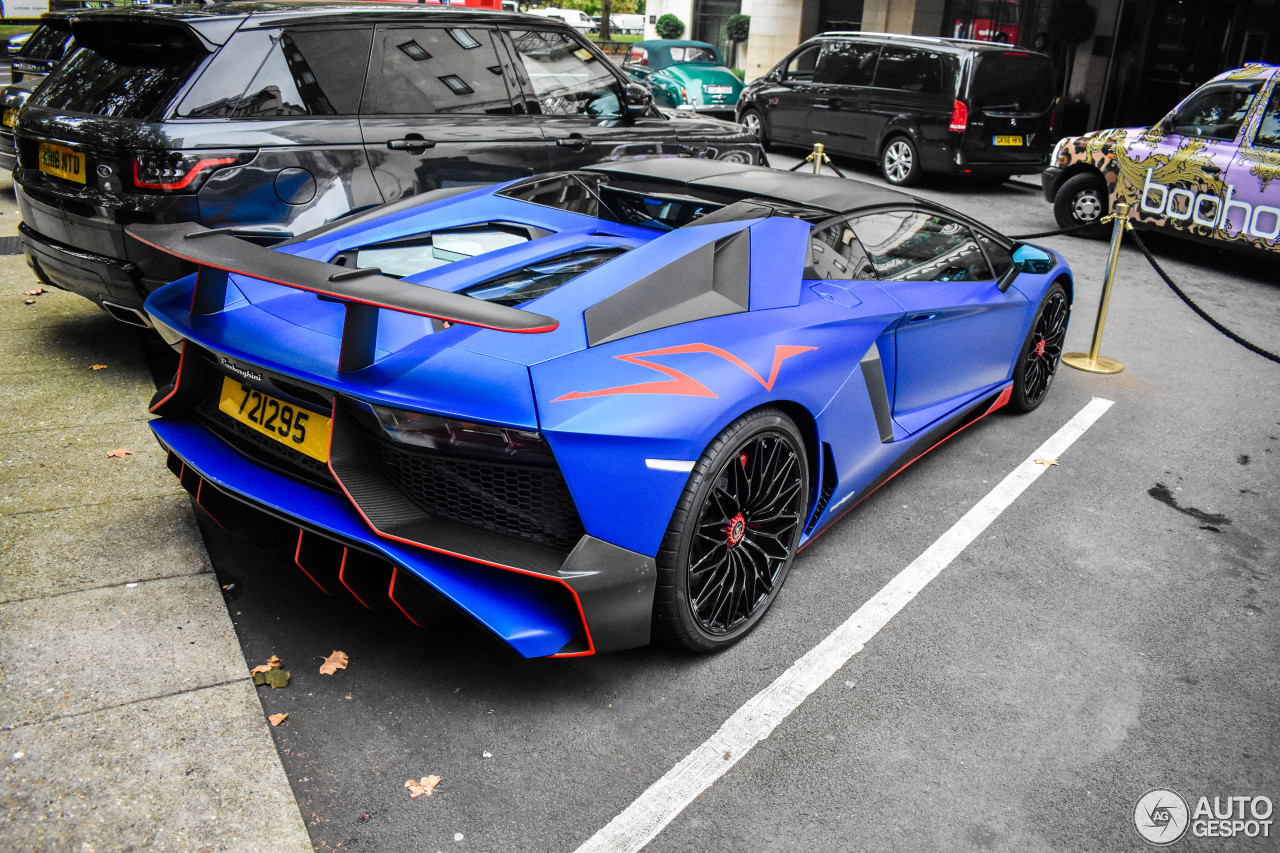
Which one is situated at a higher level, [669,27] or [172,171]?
[669,27]

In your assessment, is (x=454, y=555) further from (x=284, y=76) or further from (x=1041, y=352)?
(x=1041, y=352)

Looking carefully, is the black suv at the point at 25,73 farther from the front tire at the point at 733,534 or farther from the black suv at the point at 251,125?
the front tire at the point at 733,534

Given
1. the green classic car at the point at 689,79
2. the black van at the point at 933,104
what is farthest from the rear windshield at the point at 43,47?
the green classic car at the point at 689,79

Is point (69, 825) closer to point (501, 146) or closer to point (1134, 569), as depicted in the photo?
point (1134, 569)

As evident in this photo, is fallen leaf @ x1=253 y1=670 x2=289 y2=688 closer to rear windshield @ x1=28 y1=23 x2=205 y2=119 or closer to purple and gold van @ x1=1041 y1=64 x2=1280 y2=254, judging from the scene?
rear windshield @ x1=28 y1=23 x2=205 y2=119

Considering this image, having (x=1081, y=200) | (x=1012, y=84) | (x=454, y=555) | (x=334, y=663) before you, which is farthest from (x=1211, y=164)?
(x=334, y=663)

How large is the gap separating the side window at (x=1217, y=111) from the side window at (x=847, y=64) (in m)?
4.93

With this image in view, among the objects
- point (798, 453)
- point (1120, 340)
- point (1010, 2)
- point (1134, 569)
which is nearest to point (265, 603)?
point (798, 453)

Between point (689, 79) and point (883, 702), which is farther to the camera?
point (689, 79)

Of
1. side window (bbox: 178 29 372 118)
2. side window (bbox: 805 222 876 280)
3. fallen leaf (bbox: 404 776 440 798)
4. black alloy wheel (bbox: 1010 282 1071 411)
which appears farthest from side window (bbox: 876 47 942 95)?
fallen leaf (bbox: 404 776 440 798)

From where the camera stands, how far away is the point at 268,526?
287 cm

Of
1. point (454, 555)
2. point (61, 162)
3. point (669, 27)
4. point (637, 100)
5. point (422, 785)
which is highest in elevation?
point (669, 27)

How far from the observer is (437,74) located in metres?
5.27

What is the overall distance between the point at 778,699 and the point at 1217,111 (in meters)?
8.11
